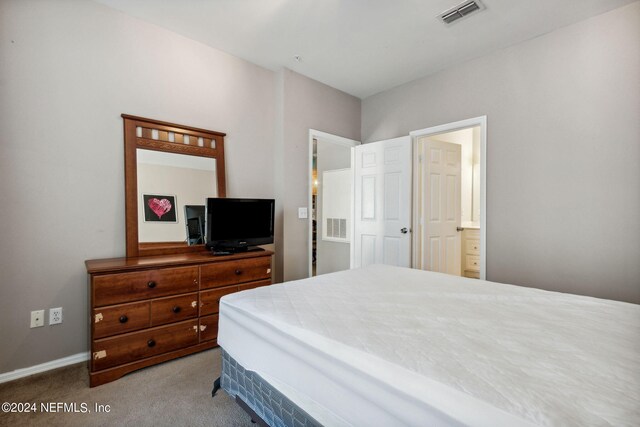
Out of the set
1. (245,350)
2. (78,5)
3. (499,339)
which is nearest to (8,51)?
(78,5)

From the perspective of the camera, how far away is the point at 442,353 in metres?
1.01

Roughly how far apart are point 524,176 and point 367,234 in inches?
73.5

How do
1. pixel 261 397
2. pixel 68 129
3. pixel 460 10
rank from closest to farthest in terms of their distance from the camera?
1. pixel 261 397
2. pixel 68 129
3. pixel 460 10

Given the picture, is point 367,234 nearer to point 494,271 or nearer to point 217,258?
point 494,271

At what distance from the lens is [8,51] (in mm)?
2080

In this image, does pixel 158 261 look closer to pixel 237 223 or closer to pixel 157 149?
pixel 237 223

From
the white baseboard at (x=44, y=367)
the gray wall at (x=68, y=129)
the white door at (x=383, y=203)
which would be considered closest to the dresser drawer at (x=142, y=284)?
the gray wall at (x=68, y=129)

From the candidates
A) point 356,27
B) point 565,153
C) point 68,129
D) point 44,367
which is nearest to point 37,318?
point 44,367

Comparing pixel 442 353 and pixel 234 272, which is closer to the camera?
pixel 442 353

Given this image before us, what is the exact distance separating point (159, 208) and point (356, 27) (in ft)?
7.83

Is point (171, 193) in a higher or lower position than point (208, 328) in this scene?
higher

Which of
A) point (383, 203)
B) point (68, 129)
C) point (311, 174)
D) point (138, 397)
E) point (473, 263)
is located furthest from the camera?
point (473, 263)

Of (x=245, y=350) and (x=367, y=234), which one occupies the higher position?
(x=367, y=234)

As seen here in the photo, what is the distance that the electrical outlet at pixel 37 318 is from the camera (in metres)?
2.16
